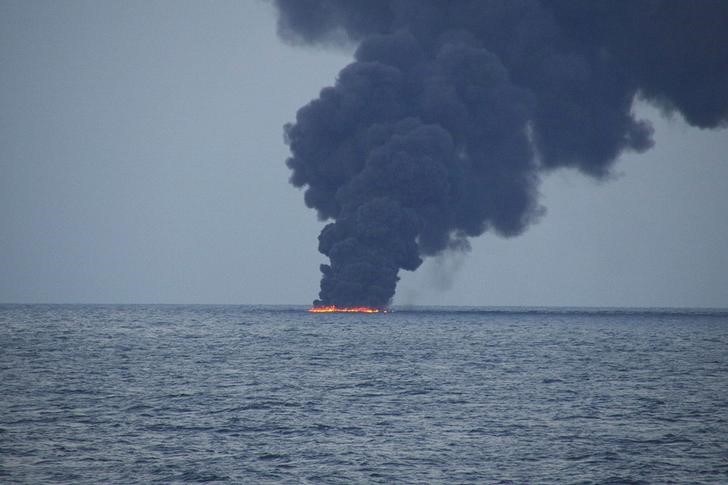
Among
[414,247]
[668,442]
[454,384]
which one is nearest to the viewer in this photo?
[668,442]

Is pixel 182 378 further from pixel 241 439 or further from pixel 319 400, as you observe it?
pixel 241 439

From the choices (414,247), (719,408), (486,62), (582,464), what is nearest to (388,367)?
(719,408)

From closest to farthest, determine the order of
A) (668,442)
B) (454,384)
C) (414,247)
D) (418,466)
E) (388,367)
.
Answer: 1. (418,466)
2. (668,442)
3. (454,384)
4. (388,367)
5. (414,247)

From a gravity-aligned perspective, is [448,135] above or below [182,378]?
above

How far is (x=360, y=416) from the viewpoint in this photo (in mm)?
37500

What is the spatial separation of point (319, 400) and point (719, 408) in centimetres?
1678

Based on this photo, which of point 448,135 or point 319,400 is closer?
point 319,400

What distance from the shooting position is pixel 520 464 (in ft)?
93.1

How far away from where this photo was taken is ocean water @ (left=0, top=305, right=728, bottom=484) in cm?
2762

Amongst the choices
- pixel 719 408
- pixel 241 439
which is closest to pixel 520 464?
pixel 241 439

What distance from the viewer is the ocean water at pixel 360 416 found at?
27625 millimetres

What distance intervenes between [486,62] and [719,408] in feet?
321

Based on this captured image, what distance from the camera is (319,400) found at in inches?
Answer: 1671

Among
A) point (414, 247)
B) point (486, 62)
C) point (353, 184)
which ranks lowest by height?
point (414, 247)
